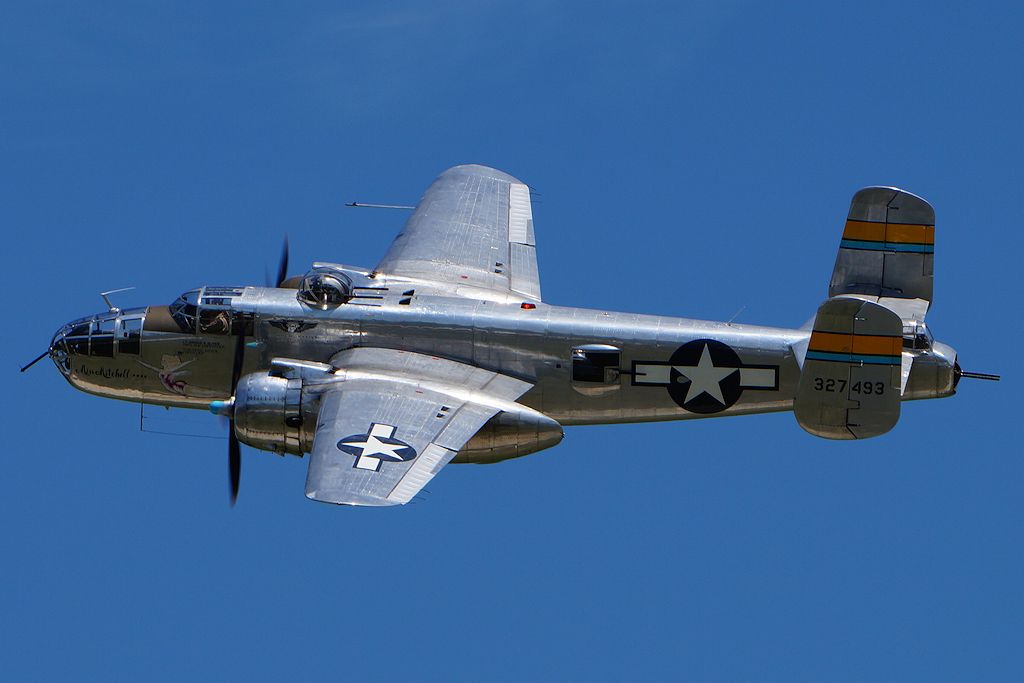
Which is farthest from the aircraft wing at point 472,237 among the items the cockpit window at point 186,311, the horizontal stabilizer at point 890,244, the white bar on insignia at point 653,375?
the horizontal stabilizer at point 890,244

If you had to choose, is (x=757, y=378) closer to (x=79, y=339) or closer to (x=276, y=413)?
(x=276, y=413)

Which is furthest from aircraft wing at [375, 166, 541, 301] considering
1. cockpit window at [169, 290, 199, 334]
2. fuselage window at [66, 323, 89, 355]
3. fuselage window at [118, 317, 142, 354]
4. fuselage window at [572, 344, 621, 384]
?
fuselage window at [66, 323, 89, 355]

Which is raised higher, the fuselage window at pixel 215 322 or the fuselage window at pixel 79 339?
the fuselage window at pixel 215 322

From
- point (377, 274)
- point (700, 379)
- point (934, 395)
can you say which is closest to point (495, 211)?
point (377, 274)

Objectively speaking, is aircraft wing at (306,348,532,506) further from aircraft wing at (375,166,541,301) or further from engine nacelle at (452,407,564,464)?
aircraft wing at (375,166,541,301)

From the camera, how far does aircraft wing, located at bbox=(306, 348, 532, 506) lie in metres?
41.1

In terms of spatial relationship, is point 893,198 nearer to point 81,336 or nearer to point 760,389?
point 760,389

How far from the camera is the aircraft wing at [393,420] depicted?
4112cm

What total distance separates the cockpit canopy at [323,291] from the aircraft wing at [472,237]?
2217 millimetres

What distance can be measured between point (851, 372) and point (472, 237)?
10.0 m

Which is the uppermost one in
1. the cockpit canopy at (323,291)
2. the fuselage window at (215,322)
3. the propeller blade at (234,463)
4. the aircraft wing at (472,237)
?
the aircraft wing at (472,237)

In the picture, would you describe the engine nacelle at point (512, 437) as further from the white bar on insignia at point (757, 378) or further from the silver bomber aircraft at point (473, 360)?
the white bar on insignia at point (757, 378)

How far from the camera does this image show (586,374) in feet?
148

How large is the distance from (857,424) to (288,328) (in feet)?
34.7
